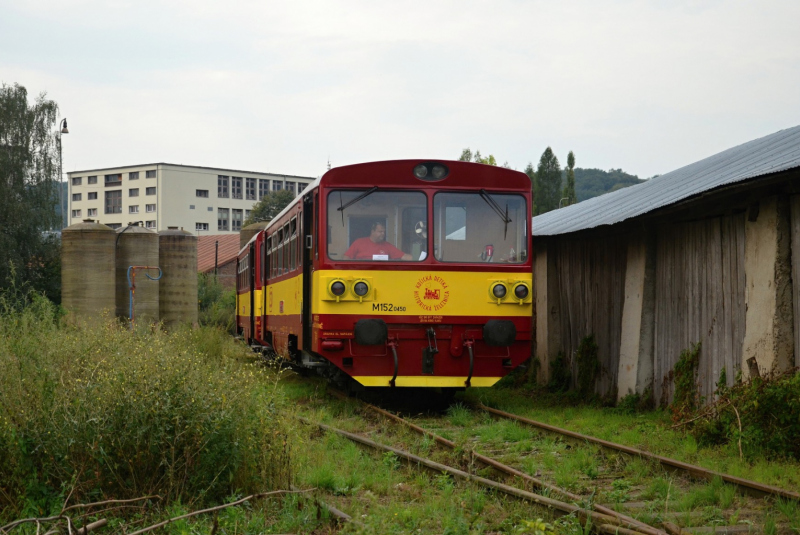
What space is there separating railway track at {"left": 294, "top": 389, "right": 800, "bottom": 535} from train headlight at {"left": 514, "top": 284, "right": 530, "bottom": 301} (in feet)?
7.11

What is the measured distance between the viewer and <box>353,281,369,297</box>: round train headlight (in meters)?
10.9

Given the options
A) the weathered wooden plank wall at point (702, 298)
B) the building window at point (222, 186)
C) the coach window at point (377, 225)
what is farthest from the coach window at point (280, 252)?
the building window at point (222, 186)

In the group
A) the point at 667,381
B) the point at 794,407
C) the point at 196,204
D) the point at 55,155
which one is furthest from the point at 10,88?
the point at 196,204

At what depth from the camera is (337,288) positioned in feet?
35.7

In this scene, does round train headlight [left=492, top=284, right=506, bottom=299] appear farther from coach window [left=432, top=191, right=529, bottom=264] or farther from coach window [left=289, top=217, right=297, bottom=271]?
coach window [left=289, top=217, right=297, bottom=271]

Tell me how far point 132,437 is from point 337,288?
511 centimetres

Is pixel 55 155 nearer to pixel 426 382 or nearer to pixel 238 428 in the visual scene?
pixel 426 382

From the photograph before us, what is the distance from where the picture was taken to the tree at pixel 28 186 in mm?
36438

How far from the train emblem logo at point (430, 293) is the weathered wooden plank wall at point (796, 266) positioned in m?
4.06

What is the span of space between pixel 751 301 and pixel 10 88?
38.0 metres

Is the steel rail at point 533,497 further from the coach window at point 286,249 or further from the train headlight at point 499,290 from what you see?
the coach window at point 286,249

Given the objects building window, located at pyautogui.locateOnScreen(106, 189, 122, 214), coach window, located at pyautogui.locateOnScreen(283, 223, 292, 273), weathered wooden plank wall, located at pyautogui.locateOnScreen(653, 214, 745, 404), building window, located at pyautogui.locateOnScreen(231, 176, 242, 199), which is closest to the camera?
weathered wooden plank wall, located at pyautogui.locateOnScreen(653, 214, 745, 404)

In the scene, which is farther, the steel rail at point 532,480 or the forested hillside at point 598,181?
the forested hillside at point 598,181

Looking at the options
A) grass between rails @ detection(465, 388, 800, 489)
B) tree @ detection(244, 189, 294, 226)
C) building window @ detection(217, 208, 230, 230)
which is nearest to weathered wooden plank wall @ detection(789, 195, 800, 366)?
grass between rails @ detection(465, 388, 800, 489)
